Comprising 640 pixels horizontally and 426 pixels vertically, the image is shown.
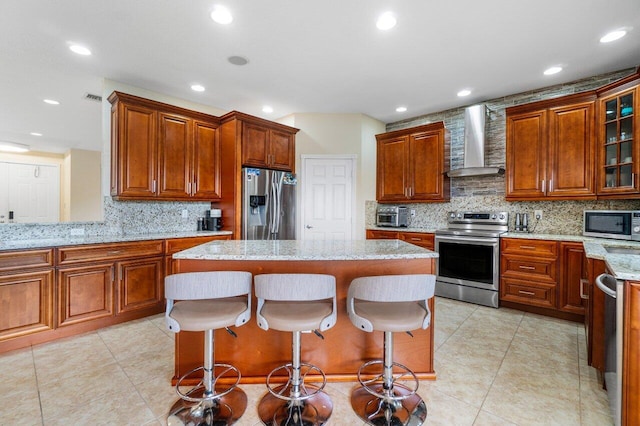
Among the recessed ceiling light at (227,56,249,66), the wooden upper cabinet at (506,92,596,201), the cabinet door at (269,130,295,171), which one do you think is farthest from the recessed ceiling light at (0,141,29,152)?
the wooden upper cabinet at (506,92,596,201)

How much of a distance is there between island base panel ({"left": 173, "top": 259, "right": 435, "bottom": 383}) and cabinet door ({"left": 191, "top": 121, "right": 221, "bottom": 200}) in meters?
2.11

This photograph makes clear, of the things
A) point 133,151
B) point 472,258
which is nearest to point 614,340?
point 472,258

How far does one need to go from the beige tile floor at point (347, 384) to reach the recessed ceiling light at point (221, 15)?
2.80 m

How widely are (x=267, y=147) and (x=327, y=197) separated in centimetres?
124

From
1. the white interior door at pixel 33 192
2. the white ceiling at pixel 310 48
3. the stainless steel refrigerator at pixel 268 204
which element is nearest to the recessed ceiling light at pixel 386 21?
the white ceiling at pixel 310 48

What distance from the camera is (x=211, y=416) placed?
66.2 inches

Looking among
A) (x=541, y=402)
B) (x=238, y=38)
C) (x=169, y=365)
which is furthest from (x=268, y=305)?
(x=238, y=38)

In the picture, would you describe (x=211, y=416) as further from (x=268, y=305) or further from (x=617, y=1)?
(x=617, y=1)

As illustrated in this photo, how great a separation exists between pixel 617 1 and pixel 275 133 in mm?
3575

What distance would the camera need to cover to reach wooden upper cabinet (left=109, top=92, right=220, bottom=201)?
3.24 m

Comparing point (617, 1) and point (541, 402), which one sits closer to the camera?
point (541, 402)

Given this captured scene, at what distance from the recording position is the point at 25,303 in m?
2.53

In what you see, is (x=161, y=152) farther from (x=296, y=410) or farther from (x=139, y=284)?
(x=296, y=410)

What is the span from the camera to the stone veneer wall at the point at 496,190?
3473 millimetres
